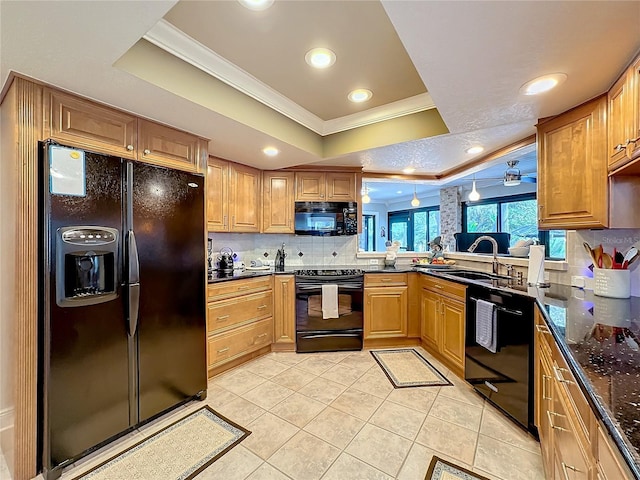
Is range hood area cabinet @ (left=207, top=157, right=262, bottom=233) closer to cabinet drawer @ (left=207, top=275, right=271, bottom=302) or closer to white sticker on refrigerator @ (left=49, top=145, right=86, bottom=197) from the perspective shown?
cabinet drawer @ (left=207, top=275, right=271, bottom=302)

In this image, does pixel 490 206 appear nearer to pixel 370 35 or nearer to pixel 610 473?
pixel 370 35

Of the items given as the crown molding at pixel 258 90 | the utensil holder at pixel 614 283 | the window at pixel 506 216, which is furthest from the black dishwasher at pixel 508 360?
the window at pixel 506 216

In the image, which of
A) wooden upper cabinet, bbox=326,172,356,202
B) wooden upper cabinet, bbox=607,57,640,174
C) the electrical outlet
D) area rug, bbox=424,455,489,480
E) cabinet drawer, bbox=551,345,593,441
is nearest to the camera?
cabinet drawer, bbox=551,345,593,441

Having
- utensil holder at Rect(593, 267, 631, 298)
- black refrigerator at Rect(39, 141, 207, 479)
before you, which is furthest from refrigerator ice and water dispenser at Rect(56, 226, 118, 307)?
utensil holder at Rect(593, 267, 631, 298)

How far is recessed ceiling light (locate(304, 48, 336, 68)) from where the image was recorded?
182 centimetres

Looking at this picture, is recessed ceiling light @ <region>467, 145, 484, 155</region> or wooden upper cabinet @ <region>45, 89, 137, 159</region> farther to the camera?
recessed ceiling light @ <region>467, 145, 484, 155</region>

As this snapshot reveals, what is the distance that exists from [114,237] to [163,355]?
0.88 metres

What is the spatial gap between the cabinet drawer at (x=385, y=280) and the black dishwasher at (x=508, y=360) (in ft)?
3.40

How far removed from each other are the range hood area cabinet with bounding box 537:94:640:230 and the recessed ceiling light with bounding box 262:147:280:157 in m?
2.15

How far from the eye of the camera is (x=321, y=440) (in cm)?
181

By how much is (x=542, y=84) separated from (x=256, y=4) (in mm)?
1600

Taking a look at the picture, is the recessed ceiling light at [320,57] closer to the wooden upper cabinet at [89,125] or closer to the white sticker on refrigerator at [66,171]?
the wooden upper cabinet at [89,125]

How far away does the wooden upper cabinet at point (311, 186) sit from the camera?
3602 millimetres

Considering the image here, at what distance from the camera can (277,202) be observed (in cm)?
355
